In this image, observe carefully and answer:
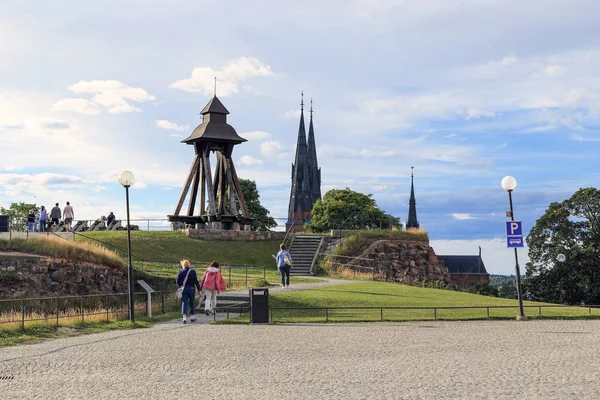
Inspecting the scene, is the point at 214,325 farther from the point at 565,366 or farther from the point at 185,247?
the point at 185,247

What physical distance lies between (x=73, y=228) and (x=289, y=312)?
27.7 metres

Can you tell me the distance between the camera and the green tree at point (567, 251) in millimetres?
50969

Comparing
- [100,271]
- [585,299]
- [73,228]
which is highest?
[73,228]

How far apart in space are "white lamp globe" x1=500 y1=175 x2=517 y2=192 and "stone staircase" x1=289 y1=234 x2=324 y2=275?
17490 mm

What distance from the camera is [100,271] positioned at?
28.2 meters

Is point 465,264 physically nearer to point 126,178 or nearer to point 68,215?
point 68,215

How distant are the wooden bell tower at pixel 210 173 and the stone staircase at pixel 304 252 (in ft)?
14.9

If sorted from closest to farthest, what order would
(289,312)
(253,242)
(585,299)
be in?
(289,312) < (253,242) < (585,299)

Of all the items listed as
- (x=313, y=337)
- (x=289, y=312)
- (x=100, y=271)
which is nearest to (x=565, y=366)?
(x=313, y=337)

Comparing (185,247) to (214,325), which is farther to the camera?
(185,247)

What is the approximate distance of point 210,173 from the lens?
146 feet

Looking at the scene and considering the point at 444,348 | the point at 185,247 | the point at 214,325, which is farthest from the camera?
the point at 185,247

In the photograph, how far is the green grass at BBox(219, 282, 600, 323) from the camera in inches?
774

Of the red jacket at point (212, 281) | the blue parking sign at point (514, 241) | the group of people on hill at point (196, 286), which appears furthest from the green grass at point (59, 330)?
the blue parking sign at point (514, 241)
